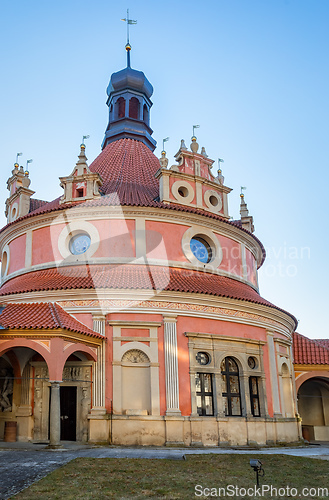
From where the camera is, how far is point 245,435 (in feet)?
67.9

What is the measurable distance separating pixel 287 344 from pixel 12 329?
14.5 meters

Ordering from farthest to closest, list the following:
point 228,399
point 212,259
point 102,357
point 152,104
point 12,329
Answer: point 152,104
point 212,259
point 228,399
point 102,357
point 12,329

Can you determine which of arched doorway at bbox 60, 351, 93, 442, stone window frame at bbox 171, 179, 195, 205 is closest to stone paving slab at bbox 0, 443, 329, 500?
arched doorway at bbox 60, 351, 93, 442

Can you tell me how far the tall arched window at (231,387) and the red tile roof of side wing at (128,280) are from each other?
2970 millimetres

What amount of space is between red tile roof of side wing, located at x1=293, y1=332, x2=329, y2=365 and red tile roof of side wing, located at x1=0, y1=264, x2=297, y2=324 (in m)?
5.54

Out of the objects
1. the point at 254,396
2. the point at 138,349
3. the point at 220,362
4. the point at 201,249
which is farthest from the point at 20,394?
the point at 201,249

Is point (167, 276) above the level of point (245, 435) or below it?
above

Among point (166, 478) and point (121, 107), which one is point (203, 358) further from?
point (121, 107)

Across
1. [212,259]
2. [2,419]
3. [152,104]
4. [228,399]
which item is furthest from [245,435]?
[152,104]

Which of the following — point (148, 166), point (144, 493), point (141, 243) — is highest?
point (148, 166)

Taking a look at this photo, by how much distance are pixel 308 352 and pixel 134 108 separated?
19391 mm

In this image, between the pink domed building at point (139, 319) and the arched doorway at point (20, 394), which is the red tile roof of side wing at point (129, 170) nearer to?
the pink domed building at point (139, 319)

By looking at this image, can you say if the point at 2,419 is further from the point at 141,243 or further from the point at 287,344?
the point at 287,344

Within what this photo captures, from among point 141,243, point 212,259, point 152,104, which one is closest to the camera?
point 141,243
